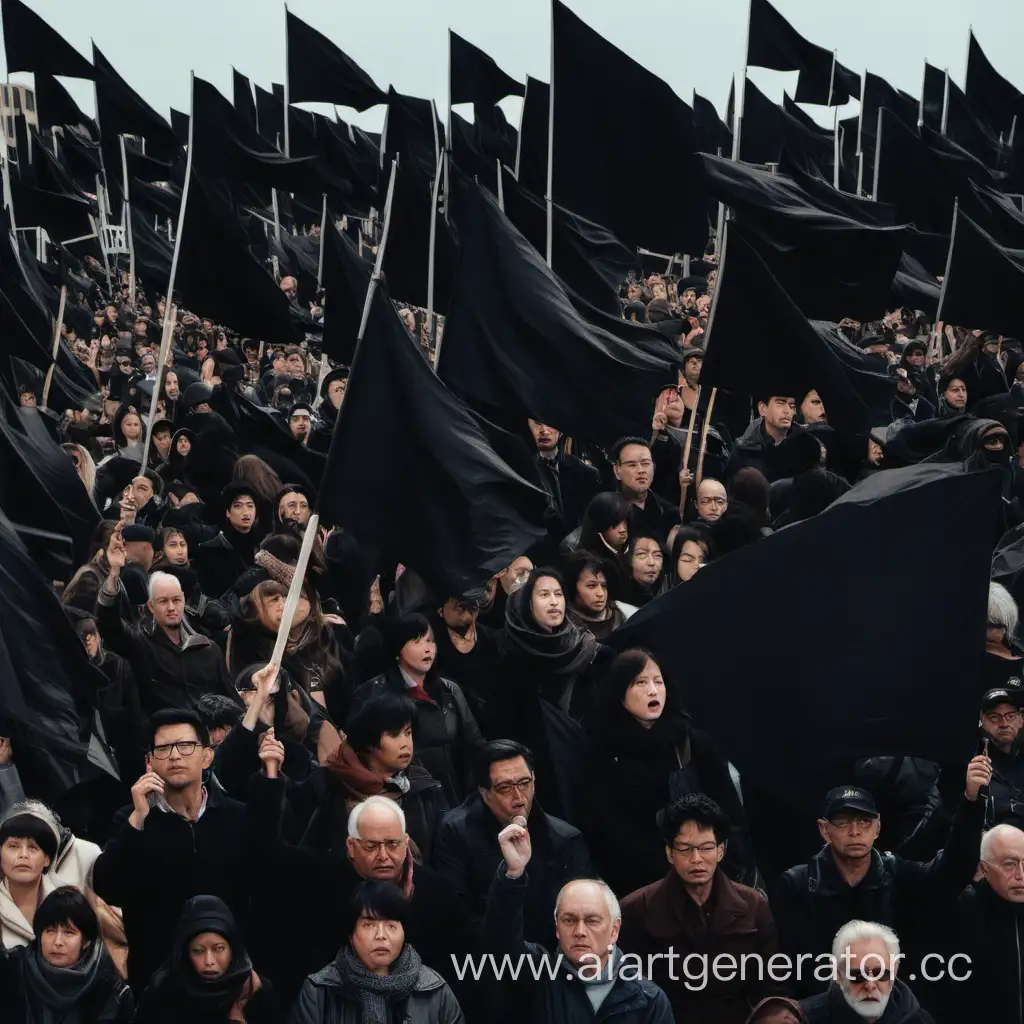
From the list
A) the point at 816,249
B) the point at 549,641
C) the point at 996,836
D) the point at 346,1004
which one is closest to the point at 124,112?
the point at 816,249

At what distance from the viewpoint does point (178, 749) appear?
6.99 meters

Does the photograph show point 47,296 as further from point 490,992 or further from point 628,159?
point 490,992

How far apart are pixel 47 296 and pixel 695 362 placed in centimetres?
652

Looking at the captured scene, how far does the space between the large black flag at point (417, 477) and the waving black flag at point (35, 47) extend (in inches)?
416

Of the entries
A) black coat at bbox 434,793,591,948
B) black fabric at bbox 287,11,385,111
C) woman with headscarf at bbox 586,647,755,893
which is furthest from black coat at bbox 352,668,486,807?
black fabric at bbox 287,11,385,111

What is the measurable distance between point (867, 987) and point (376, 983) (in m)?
1.42

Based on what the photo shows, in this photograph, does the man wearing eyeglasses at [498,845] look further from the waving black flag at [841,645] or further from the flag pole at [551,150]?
the flag pole at [551,150]

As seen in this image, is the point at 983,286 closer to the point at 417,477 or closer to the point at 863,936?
the point at 417,477

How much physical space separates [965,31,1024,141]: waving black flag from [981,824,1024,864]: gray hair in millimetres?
21844

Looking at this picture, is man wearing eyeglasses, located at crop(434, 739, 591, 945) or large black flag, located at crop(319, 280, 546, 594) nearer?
man wearing eyeglasses, located at crop(434, 739, 591, 945)

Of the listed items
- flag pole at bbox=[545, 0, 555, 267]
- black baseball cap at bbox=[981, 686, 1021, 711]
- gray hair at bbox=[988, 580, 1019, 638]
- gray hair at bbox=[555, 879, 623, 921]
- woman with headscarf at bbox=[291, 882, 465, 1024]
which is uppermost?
flag pole at bbox=[545, 0, 555, 267]

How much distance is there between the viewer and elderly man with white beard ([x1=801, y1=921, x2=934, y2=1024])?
636 cm

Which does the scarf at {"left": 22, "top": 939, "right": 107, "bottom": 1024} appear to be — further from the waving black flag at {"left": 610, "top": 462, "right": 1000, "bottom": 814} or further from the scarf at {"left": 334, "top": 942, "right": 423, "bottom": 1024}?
the waving black flag at {"left": 610, "top": 462, "right": 1000, "bottom": 814}

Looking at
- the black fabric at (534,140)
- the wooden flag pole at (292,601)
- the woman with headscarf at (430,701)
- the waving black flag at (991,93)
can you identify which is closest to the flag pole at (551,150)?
the black fabric at (534,140)
